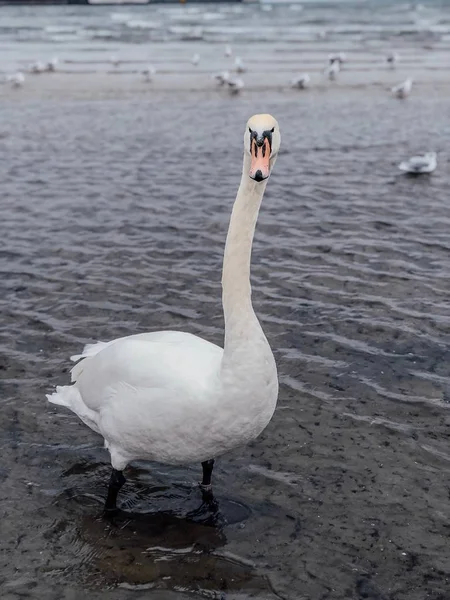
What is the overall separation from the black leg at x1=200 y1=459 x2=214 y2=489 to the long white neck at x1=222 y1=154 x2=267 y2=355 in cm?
109

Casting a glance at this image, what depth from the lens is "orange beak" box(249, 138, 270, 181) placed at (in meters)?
3.99

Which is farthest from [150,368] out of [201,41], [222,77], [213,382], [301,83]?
[201,41]

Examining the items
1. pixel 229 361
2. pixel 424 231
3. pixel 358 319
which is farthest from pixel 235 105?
pixel 229 361

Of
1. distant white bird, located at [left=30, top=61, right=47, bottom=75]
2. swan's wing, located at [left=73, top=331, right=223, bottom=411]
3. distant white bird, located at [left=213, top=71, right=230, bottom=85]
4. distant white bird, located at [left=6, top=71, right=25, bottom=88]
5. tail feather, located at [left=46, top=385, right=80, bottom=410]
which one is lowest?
tail feather, located at [left=46, top=385, right=80, bottom=410]

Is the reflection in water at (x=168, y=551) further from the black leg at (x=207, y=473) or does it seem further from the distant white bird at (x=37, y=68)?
the distant white bird at (x=37, y=68)

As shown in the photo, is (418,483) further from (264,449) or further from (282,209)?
(282,209)

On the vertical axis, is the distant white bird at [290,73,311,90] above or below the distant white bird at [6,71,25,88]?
above

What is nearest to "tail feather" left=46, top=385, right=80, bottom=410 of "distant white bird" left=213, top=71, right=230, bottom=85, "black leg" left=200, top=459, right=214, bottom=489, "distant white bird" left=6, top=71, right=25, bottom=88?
"black leg" left=200, top=459, right=214, bottom=489

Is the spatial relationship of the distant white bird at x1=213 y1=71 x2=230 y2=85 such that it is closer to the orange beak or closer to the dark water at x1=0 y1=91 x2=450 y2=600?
the dark water at x1=0 y1=91 x2=450 y2=600

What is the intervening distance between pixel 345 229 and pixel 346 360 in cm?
406

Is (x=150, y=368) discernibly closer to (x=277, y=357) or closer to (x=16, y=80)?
(x=277, y=357)

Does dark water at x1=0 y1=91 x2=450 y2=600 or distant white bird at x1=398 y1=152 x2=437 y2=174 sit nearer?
dark water at x1=0 y1=91 x2=450 y2=600


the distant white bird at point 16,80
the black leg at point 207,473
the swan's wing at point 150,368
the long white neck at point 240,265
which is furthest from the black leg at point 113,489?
the distant white bird at point 16,80

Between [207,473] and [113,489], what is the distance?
2.10ft
